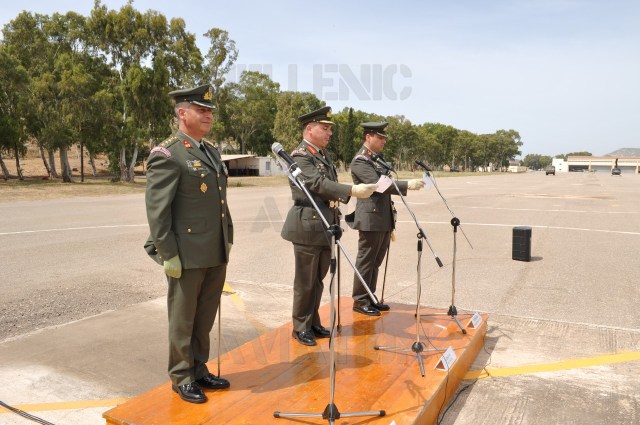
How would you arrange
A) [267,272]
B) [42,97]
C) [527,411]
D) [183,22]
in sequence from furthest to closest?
[183,22], [42,97], [267,272], [527,411]

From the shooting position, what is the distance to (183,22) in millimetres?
38125

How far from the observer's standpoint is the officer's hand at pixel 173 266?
3432 millimetres

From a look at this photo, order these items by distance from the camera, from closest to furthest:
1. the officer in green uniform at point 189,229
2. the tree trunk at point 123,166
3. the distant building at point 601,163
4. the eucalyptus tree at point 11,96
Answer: the officer in green uniform at point 189,229 < the eucalyptus tree at point 11,96 < the tree trunk at point 123,166 < the distant building at point 601,163

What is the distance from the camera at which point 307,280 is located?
185 inches

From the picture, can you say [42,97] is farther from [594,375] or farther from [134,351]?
[594,375]

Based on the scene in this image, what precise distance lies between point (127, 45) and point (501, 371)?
37764 millimetres

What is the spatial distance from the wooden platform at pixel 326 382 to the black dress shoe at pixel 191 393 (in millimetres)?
45

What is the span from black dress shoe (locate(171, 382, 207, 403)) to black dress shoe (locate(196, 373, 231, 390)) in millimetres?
145

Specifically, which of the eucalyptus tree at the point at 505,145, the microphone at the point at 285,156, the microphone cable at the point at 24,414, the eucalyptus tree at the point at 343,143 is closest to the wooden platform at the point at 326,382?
the microphone cable at the point at 24,414

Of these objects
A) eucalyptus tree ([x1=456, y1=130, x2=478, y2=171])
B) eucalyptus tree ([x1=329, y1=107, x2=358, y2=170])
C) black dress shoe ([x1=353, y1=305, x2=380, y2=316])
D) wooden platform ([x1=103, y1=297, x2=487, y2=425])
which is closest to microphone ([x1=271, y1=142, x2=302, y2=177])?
wooden platform ([x1=103, y1=297, x2=487, y2=425])

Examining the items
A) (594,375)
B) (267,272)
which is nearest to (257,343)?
(594,375)

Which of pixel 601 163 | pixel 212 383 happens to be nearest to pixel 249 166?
pixel 212 383

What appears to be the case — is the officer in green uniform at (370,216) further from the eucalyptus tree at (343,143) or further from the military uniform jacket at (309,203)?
the eucalyptus tree at (343,143)

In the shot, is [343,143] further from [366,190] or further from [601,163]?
[601,163]
